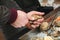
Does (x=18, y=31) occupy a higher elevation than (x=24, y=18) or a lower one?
lower

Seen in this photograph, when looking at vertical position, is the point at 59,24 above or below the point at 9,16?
below

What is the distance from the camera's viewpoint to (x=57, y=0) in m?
2.16

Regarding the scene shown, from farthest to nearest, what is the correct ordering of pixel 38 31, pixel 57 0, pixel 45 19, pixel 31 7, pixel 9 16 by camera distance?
pixel 57 0, pixel 31 7, pixel 45 19, pixel 38 31, pixel 9 16

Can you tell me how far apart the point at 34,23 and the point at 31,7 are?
51 cm

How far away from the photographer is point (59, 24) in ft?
2.64

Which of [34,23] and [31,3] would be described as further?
[31,3]

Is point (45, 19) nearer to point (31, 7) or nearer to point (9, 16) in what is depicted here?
point (9, 16)

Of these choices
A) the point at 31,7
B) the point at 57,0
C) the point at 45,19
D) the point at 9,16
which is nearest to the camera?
the point at 9,16

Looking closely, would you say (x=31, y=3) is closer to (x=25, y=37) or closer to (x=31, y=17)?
(x=31, y=17)

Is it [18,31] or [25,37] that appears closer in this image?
[25,37]

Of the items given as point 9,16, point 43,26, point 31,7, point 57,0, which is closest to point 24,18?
point 9,16

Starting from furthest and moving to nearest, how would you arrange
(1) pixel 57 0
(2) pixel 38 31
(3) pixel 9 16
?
(1) pixel 57 0 → (2) pixel 38 31 → (3) pixel 9 16

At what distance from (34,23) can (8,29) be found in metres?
0.18

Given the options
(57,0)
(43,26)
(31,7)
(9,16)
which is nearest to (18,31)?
(43,26)
